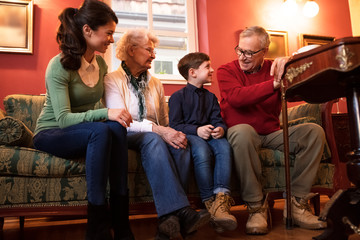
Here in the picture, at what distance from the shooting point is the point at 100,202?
4.18 feet

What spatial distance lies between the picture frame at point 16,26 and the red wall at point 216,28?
0.19ft

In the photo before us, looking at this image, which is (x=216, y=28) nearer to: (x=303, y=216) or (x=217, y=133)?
(x=217, y=133)

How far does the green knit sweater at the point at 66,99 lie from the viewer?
56.2 inches

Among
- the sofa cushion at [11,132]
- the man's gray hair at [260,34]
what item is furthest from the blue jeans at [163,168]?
the man's gray hair at [260,34]

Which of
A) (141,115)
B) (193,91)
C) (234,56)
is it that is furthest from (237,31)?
(141,115)

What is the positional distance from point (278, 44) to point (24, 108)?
3.06 metres

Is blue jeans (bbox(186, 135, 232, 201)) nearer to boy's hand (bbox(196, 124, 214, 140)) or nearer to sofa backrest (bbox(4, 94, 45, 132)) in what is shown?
boy's hand (bbox(196, 124, 214, 140))

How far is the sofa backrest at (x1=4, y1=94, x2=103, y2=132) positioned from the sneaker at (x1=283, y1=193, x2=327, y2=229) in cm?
168

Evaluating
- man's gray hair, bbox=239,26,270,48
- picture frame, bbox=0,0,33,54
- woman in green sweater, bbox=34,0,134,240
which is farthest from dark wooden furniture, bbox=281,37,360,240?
picture frame, bbox=0,0,33,54

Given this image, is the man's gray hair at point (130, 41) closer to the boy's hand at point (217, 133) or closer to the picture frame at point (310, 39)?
the boy's hand at point (217, 133)

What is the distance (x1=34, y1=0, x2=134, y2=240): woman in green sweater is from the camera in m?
1.30

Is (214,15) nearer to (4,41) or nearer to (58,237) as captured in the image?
Answer: (4,41)

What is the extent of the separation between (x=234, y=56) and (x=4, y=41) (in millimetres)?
2413

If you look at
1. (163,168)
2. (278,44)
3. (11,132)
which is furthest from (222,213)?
(278,44)
